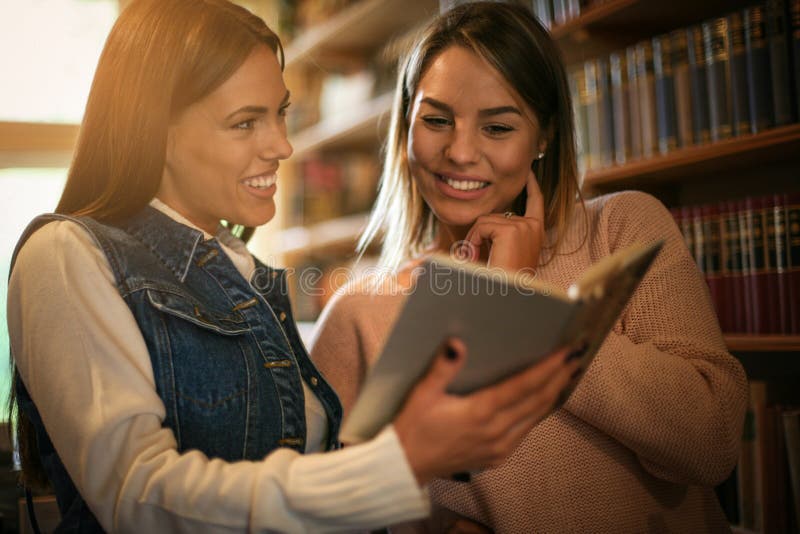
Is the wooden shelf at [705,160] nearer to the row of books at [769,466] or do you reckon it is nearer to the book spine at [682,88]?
the book spine at [682,88]

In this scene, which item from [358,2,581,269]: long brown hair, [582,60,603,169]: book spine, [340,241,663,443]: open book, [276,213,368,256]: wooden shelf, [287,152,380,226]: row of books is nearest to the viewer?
[340,241,663,443]: open book

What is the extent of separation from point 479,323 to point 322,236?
2.37m

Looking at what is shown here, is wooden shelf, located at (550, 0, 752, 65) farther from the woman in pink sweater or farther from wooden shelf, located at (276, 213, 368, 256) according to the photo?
wooden shelf, located at (276, 213, 368, 256)

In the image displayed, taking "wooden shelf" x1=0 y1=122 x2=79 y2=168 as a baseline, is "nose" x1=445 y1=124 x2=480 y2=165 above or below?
below

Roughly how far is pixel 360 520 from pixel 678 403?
57 centimetres

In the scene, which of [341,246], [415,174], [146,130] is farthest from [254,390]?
[341,246]

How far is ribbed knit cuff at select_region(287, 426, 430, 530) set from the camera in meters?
0.66

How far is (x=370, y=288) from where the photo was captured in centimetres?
137

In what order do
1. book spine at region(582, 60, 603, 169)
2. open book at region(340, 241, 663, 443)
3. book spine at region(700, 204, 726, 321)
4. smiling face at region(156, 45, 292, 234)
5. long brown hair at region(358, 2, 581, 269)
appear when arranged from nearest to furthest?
open book at region(340, 241, 663, 443) → smiling face at region(156, 45, 292, 234) → long brown hair at region(358, 2, 581, 269) → book spine at region(700, 204, 726, 321) → book spine at region(582, 60, 603, 169)

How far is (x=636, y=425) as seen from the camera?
3.28 ft

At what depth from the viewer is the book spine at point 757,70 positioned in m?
1.38

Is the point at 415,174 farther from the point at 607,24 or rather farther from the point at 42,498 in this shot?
the point at 42,498

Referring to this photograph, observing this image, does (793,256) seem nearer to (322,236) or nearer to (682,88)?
(682,88)

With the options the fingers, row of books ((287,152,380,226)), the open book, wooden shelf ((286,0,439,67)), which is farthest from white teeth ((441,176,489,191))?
row of books ((287,152,380,226))
